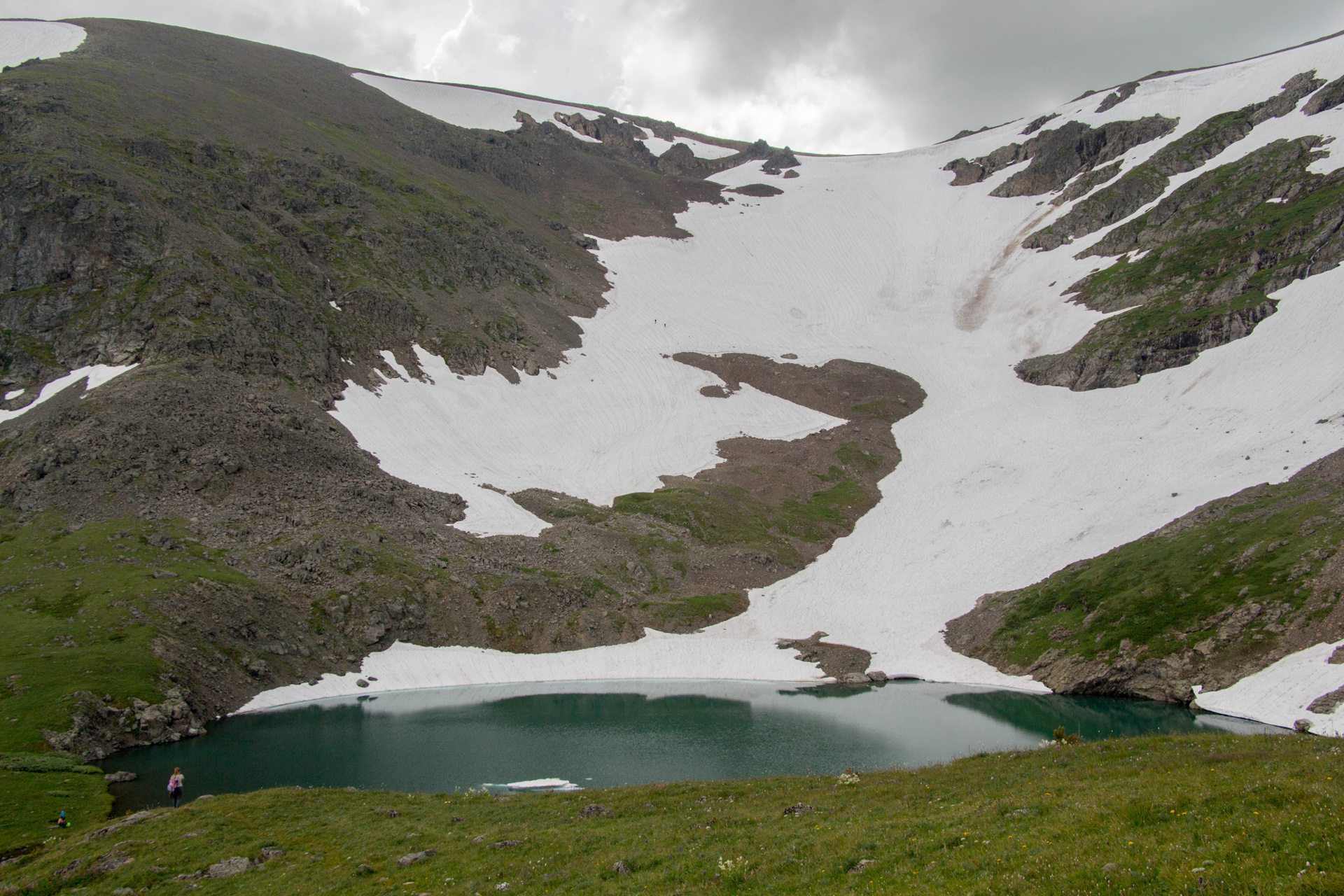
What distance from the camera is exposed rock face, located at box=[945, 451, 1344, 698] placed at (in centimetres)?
4631

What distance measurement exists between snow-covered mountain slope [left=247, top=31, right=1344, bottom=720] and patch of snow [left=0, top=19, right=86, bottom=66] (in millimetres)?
105873

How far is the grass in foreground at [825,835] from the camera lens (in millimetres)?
11375

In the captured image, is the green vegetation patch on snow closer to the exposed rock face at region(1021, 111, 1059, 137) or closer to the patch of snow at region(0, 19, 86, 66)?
the exposed rock face at region(1021, 111, 1059, 137)

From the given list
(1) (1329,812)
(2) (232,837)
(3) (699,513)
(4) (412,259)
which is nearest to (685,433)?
(3) (699,513)

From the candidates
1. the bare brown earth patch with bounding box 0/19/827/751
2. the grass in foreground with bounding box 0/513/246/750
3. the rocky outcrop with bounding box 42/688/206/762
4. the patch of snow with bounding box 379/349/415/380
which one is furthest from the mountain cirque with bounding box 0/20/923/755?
the patch of snow with bounding box 379/349/415/380

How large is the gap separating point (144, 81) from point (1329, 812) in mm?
160324

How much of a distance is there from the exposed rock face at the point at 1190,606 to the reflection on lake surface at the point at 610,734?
3221 millimetres

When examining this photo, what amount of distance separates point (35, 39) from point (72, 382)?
114m

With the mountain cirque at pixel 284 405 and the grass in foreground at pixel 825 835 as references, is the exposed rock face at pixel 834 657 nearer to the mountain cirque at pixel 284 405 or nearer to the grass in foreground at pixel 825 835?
the mountain cirque at pixel 284 405

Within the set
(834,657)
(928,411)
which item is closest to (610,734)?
(834,657)

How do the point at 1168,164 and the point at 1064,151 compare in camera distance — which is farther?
the point at 1064,151

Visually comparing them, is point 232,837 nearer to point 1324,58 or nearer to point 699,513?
point 699,513

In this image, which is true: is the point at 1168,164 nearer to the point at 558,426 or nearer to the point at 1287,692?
the point at 558,426

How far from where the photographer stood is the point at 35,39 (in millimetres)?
136875
